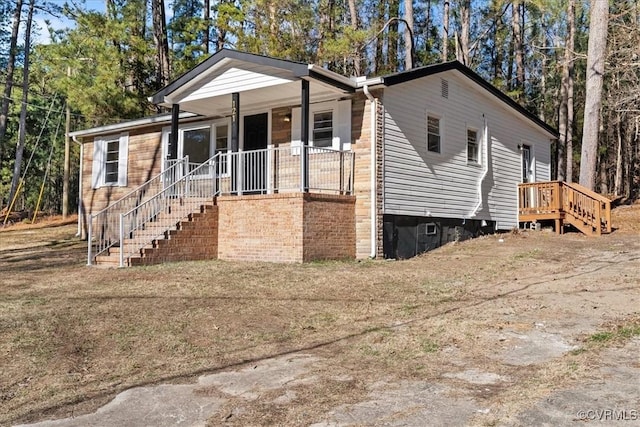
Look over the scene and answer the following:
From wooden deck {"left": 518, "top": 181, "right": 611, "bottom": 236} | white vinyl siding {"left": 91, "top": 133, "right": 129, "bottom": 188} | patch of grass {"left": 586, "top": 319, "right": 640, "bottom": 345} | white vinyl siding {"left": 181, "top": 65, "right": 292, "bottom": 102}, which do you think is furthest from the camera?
white vinyl siding {"left": 91, "top": 133, "right": 129, "bottom": 188}

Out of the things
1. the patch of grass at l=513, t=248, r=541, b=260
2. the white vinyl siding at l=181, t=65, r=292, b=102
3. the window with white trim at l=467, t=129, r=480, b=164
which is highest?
the white vinyl siding at l=181, t=65, r=292, b=102

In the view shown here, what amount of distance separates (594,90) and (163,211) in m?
13.9

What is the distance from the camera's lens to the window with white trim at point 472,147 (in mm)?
15383

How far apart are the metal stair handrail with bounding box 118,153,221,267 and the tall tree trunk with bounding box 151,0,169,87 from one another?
10.4m

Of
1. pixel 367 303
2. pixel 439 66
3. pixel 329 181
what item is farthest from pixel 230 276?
pixel 439 66

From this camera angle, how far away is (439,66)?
13695 millimetres

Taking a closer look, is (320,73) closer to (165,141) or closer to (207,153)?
(207,153)

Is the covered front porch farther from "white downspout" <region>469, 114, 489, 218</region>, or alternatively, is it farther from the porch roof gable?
"white downspout" <region>469, 114, 489, 218</region>

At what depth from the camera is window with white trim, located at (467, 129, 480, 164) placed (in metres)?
15.4

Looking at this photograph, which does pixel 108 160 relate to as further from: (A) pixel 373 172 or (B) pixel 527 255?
(B) pixel 527 255

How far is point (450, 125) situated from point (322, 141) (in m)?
3.58

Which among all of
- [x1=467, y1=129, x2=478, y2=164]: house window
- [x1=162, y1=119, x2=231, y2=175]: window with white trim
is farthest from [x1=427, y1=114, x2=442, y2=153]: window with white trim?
[x1=162, y1=119, x2=231, y2=175]: window with white trim

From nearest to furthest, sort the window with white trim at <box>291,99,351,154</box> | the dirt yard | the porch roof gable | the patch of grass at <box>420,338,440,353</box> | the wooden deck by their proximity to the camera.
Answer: the dirt yard, the patch of grass at <box>420,338,440,353</box>, the porch roof gable, the window with white trim at <box>291,99,351,154</box>, the wooden deck

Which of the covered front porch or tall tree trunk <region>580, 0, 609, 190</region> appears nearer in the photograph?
the covered front porch
